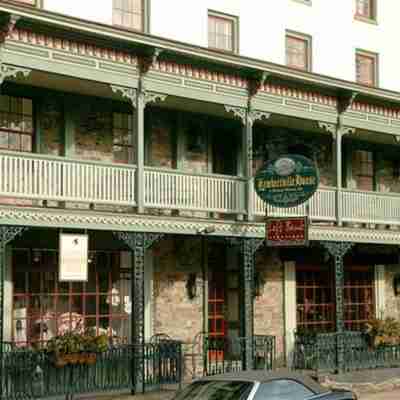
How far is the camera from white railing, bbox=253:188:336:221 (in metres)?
22.7

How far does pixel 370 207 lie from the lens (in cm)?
2498

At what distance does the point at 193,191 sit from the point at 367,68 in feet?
31.8

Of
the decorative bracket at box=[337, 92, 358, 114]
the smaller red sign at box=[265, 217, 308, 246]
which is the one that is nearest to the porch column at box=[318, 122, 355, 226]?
the decorative bracket at box=[337, 92, 358, 114]

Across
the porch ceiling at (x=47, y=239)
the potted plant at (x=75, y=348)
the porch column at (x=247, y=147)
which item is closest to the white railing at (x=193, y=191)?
the porch column at (x=247, y=147)

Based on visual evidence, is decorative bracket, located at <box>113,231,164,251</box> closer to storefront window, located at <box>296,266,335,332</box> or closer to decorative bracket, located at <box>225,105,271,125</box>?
decorative bracket, located at <box>225,105,271,125</box>

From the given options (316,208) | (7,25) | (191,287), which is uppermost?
(7,25)

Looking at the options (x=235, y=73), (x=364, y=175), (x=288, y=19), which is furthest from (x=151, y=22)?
(x=364, y=175)

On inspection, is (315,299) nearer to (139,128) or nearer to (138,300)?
(138,300)

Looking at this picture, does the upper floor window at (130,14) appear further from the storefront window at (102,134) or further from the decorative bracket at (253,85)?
the decorative bracket at (253,85)

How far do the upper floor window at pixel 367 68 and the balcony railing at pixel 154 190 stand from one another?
4.71 m

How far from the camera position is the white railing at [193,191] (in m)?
20.6

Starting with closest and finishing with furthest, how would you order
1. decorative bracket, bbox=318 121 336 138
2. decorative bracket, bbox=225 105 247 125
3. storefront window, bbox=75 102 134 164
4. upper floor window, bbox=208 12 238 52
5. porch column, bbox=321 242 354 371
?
storefront window, bbox=75 102 134 164 → decorative bracket, bbox=225 105 247 125 → porch column, bbox=321 242 354 371 → decorative bracket, bbox=318 121 336 138 → upper floor window, bbox=208 12 238 52

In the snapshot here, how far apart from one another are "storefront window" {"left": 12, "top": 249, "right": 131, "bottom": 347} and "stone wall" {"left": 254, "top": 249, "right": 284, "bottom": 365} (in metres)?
4.25

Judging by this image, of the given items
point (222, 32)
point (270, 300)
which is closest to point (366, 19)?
point (222, 32)
